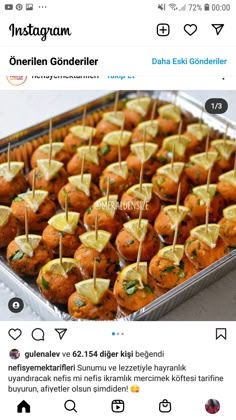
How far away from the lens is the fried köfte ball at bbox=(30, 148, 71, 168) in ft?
7.45

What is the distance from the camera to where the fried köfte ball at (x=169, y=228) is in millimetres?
2068

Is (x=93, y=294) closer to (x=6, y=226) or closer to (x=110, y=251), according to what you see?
(x=110, y=251)

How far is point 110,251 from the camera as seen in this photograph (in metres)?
1.98

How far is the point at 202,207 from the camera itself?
2.12 meters

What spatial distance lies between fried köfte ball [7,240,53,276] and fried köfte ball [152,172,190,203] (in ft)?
1.30

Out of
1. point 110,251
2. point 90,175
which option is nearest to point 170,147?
point 90,175
